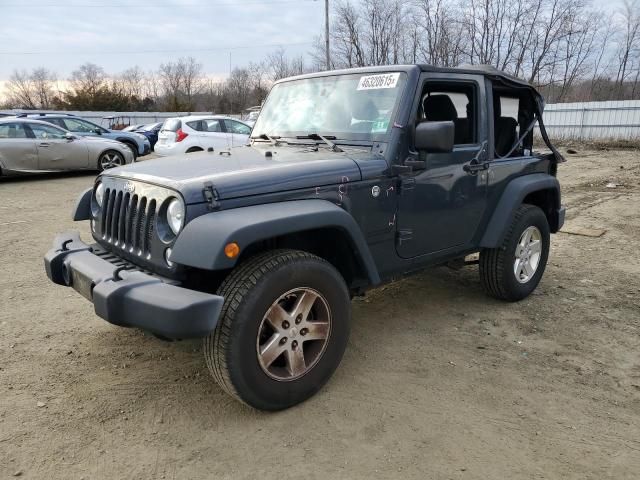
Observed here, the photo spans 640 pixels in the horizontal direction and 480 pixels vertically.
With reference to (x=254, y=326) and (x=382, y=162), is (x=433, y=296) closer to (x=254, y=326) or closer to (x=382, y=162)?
(x=382, y=162)

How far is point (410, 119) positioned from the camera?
132 inches

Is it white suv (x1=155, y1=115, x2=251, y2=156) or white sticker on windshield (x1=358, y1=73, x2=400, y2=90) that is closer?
white sticker on windshield (x1=358, y1=73, x2=400, y2=90)

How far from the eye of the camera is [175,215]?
2.67 meters

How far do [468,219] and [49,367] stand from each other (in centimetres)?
320

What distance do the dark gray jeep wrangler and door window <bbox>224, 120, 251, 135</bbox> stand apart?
398 inches

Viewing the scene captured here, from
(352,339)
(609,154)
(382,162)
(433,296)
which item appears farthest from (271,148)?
(609,154)

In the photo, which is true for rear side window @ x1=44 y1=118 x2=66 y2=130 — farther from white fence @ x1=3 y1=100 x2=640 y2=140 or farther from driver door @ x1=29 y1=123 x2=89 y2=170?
white fence @ x1=3 y1=100 x2=640 y2=140

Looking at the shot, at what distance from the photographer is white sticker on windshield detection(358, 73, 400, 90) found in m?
3.46

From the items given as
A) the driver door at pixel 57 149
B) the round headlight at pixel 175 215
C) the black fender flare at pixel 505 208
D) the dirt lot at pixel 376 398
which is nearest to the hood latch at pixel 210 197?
the round headlight at pixel 175 215

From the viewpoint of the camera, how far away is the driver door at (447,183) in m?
3.46

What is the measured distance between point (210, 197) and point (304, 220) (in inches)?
19.8

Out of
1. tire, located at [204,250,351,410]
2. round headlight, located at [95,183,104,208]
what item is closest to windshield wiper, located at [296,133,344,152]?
tire, located at [204,250,351,410]

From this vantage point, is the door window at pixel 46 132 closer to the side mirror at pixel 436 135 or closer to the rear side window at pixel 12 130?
the rear side window at pixel 12 130

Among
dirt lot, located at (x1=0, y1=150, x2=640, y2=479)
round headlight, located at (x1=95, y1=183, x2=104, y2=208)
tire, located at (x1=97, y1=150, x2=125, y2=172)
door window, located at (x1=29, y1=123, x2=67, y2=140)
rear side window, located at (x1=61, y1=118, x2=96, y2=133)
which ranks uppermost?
rear side window, located at (x1=61, y1=118, x2=96, y2=133)
